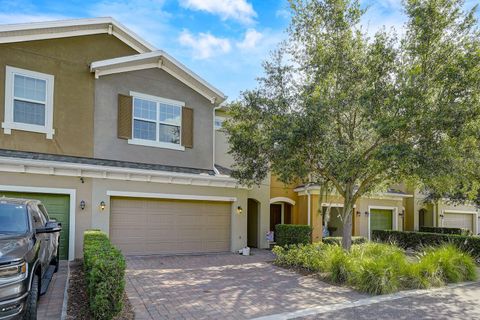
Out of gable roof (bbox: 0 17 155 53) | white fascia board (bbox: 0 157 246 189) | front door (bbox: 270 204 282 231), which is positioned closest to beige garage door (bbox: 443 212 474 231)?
front door (bbox: 270 204 282 231)

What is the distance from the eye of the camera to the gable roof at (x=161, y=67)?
44.7ft

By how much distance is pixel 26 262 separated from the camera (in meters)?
5.40

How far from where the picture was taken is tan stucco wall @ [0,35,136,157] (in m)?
12.2

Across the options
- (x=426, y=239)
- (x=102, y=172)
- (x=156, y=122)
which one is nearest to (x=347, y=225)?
(x=426, y=239)

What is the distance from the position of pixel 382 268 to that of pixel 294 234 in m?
5.67

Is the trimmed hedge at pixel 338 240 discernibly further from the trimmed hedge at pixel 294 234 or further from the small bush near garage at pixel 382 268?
the small bush near garage at pixel 382 268

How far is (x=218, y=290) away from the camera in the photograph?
29.3ft

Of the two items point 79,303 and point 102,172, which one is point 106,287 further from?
point 102,172

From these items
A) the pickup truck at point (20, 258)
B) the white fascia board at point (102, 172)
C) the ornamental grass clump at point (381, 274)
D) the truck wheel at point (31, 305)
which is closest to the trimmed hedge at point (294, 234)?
the white fascia board at point (102, 172)

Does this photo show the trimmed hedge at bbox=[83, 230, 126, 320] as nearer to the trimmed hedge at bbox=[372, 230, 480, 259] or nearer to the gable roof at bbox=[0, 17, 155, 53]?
the gable roof at bbox=[0, 17, 155, 53]

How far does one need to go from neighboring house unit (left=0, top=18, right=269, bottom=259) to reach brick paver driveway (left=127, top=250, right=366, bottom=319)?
2046 mm

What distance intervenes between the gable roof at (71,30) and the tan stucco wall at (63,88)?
225mm

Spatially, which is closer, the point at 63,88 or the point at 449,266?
the point at 449,266

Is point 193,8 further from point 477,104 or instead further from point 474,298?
point 474,298
